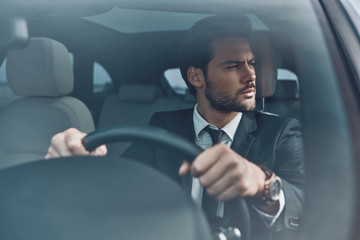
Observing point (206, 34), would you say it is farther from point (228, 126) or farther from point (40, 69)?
point (40, 69)

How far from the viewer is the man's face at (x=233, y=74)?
111cm

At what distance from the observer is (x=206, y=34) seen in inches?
44.0

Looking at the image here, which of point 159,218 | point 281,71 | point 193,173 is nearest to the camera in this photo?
point 159,218

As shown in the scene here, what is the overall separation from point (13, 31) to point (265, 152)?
0.77 meters

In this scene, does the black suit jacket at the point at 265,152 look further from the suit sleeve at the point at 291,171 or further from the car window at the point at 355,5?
the car window at the point at 355,5

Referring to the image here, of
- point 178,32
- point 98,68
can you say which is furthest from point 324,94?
point 98,68

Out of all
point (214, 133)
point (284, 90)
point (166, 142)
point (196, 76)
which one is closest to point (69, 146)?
point (166, 142)

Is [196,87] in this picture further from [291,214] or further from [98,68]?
[98,68]

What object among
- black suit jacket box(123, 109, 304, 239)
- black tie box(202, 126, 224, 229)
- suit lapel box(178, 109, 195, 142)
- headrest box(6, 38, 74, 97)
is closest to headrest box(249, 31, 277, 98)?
black suit jacket box(123, 109, 304, 239)

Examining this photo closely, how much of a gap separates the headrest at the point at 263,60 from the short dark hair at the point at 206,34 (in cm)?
3

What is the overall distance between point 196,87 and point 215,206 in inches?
24.5

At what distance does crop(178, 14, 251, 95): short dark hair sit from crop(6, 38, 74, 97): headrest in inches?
19.3

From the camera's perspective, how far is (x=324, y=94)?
803 mm

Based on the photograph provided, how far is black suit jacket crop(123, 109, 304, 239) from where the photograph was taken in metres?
0.86
